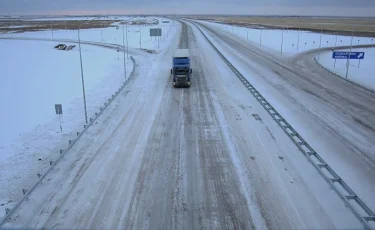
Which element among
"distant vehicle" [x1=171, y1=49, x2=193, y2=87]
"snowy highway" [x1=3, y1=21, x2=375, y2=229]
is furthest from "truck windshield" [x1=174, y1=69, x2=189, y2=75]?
"snowy highway" [x1=3, y1=21, x2=375, y2=229]

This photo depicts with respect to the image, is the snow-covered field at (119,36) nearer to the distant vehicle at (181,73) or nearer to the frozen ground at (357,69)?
the frozen ground at (357,69)

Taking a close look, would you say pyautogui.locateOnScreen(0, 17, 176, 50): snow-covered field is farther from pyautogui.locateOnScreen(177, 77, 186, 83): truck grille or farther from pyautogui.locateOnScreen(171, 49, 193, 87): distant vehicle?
pyautogui.locateOnScreen(177, 77, 186, 83): truck grille

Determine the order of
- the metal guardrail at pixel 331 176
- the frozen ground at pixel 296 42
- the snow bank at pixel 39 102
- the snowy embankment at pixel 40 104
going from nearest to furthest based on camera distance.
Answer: the metal guardrail at pixel 331 176
the snowy embankment at pixel 40 104
the snow bank at pixel 39 102
the frozen ground at pixel 296 42

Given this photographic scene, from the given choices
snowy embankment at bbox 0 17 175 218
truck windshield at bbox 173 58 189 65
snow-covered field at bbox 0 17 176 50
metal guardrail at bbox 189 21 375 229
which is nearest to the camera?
metal guardrail at bbox 189 21 375 229

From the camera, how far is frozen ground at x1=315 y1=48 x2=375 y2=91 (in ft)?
109

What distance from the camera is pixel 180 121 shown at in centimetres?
1992

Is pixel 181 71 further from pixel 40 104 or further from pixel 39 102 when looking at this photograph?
pixel 39 102

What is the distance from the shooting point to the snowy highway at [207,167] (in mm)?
10633

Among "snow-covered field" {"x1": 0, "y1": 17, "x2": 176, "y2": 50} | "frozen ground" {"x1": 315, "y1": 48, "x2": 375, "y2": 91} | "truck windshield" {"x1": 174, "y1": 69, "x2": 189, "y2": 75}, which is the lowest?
"frozen ground" {"x1": 315, "y1": 48, "x2": 375, "y2": 91}

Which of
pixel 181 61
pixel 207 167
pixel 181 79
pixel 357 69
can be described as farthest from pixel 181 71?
pixel 357 69

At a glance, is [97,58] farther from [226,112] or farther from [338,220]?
[338,220]

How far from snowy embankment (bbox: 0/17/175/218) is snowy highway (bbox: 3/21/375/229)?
1195 millimetres

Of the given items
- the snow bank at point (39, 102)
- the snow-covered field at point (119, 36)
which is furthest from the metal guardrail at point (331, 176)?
the snow-covered field at point (119, 36)

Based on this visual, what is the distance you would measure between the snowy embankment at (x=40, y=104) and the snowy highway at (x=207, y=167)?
120cm
